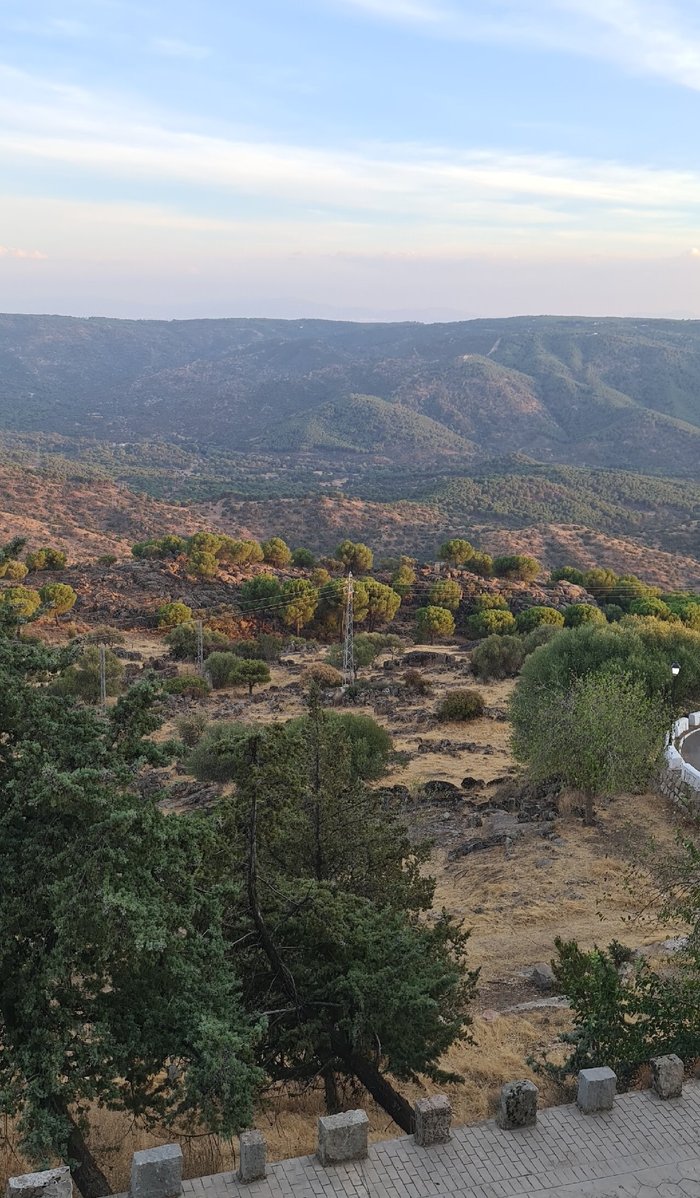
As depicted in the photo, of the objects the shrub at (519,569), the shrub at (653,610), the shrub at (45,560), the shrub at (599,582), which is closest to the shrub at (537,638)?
the shrub at (653,610)

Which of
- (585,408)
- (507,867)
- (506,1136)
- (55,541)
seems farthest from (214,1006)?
(585,408)

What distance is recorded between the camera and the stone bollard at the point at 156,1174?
6707mm

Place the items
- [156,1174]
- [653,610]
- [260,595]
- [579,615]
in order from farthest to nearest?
1. [260,595]
2. [579,615]
3. [653,610]
4. [156,1174]

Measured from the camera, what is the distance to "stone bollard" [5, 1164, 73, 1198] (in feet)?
20.7

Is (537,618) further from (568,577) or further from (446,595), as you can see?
(568,577)

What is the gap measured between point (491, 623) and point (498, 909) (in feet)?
119

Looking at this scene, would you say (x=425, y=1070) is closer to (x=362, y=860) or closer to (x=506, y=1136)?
(x=506, y=1136)

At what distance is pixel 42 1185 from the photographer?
6379mm

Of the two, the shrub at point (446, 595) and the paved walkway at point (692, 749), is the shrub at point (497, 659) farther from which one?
the paved walkway at point (692, 749)

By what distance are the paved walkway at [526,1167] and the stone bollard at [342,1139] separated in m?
0.08

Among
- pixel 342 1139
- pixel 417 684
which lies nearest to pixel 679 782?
pixel 342 1139

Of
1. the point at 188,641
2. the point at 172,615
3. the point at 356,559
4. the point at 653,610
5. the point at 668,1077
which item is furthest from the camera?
the point at 356,559

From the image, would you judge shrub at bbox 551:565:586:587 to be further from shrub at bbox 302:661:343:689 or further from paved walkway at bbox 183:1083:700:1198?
paved walkway at bbox 183:1083:700:1198

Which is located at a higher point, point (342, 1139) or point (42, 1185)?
point (42, 1185)
